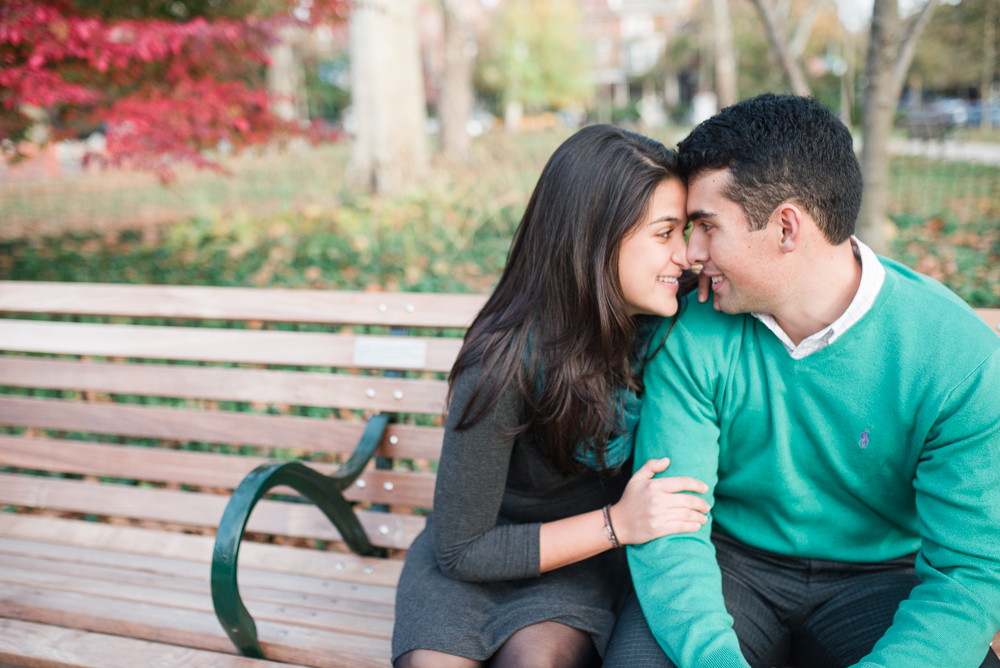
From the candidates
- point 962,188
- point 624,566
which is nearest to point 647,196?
point 624,566

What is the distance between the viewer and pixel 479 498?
187 cm

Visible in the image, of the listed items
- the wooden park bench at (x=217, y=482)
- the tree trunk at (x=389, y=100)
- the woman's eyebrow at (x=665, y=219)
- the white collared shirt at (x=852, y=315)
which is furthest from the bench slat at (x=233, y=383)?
the tree trunk at (x=389, y=100)

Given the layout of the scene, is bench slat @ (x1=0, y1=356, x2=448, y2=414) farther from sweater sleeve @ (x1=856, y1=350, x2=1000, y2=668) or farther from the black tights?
sweater sleeve @ (x1=856, y1=350, x2=1000, y2=668)

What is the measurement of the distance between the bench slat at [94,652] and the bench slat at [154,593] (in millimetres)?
154

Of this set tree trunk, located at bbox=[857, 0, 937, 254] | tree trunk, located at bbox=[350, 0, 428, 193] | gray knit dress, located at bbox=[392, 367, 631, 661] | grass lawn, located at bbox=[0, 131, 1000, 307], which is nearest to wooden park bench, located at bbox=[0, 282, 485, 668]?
gray knit dress, located at bbox=[392, 367, 631, 661]

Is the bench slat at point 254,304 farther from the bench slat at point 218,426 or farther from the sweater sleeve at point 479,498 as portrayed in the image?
the sweater sleeve at point 479,498

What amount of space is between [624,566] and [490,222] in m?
4.37

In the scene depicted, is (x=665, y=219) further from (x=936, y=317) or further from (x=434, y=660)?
(x=434, y=660)

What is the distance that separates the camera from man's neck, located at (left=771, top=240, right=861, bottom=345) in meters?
1.81

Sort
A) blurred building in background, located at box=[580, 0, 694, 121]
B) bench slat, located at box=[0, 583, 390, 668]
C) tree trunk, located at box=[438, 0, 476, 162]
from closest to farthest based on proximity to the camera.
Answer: bench slat, located at box=[0, 583, 390, 668] < tree trunk, located at box=[438, 0, 476, 162] < blurred building in background, located at box=[580, 0, 694, 121]

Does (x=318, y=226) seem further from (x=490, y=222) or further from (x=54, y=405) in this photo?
(x=54, y=405)

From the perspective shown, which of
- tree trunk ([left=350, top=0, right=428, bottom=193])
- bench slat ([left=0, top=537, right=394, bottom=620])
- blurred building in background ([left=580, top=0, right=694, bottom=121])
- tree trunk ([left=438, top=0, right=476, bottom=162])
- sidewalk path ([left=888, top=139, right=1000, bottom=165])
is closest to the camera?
bench slat ([left=0, top=537, right=394, bottom=620])

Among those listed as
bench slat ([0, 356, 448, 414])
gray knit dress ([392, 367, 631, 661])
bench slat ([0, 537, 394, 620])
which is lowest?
bench slat ([0, 537, 394, 620])

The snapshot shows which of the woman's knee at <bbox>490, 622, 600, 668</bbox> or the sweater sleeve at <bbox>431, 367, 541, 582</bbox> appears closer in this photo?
the woman's knee at <bbox>490, 622, 600, 668</bbox>
